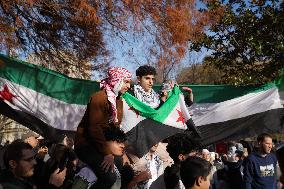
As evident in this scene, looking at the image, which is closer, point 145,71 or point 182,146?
point 182,146

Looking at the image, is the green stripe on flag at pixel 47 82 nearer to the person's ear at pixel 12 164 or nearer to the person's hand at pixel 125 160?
the person's hand at pixel 125 160

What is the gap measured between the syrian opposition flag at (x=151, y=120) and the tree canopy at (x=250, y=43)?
704 centimetres

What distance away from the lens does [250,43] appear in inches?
554

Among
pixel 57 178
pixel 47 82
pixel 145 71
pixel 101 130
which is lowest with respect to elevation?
pixel 57 178

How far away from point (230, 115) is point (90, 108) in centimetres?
370

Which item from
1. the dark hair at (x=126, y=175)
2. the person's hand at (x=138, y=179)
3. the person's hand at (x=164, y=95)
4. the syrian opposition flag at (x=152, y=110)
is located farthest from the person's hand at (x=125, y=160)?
the person's hand at (x=164, y=95)

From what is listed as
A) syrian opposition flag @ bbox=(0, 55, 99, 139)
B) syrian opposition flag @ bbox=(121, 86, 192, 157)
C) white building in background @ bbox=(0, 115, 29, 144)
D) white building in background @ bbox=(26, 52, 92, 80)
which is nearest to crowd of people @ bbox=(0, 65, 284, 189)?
syrian opposition flag @ bbox=(121, 86, 192, 157)

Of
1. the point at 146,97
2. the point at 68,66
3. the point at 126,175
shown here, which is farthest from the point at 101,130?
the point at 68,66

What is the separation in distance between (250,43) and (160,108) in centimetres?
820

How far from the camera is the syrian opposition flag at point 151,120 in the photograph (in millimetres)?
6094

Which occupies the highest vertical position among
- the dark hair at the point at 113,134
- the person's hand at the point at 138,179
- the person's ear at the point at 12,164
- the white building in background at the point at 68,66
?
the white building in background at the point at 68,66

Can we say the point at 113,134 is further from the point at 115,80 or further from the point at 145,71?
the point at 145,71

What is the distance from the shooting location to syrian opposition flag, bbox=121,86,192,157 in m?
6.09

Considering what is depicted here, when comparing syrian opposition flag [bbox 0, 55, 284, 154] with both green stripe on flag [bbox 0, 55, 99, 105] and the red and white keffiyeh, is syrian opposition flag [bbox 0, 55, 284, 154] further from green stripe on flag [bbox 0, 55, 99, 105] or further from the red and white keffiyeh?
the red and white keffiyeh
